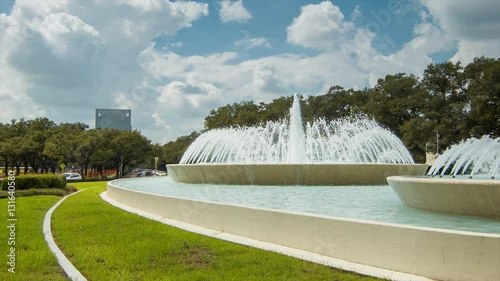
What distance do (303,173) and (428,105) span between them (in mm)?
30590

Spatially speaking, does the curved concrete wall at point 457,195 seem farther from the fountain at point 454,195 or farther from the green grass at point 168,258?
the green grass at point 168,258

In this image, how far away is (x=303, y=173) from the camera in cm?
1612

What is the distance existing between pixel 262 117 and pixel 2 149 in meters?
30.9

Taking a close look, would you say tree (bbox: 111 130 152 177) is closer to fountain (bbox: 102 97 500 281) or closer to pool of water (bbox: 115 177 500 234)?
fountain (bbox: 102 97 500 281)

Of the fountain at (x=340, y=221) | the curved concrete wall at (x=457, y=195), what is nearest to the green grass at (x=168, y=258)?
the fountain at (x=340, y=221)

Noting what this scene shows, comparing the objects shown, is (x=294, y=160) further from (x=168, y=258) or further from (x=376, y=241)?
(x=376, y=241)

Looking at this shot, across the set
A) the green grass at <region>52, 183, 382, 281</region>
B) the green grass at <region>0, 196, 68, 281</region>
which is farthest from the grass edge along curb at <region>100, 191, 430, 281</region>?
the green grass at <region>0, 196, 68, 281</region>

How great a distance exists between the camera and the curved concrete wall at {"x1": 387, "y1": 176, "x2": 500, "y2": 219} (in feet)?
24.4

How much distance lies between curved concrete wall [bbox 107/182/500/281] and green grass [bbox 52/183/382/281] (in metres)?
0.55

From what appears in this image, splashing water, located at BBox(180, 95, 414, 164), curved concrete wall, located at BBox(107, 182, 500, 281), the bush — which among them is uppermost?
splashing water, located at BBox(180, 95, 414, 164)

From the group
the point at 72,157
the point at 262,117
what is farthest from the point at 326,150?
the point at 72,157

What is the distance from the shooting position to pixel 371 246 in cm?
591

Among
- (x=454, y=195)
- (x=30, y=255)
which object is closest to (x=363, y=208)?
(x=454, y=195)

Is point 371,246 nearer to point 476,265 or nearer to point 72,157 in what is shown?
point 476,265
